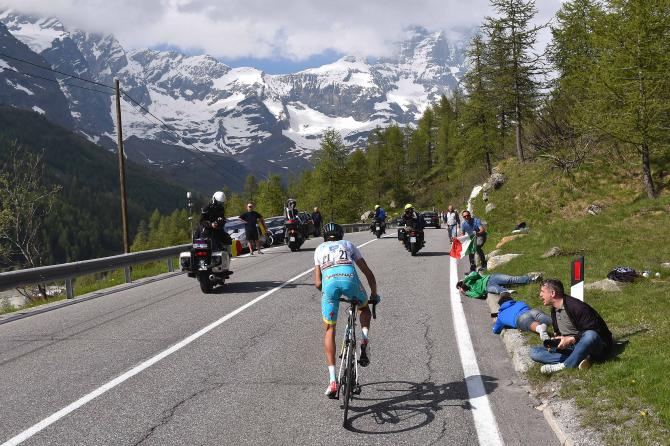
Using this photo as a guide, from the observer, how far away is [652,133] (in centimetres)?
2106

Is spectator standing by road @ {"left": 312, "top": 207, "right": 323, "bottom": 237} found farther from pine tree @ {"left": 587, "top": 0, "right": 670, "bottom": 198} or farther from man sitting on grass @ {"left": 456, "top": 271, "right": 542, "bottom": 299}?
man sitting on grass @ {"left": 456, "top": 271, "right": 542, "bottom": 299}

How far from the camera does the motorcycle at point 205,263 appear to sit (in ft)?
40.3

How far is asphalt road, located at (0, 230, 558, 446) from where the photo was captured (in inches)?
185

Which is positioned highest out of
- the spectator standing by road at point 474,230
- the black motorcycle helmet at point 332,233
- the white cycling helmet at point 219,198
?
the white cycling helmet at point 219,198

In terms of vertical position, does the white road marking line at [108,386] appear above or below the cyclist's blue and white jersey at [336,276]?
below

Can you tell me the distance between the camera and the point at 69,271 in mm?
13609

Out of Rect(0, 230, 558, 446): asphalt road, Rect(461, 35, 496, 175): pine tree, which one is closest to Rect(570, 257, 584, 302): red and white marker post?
Rect(0, 230, 558, 446): asphalt road

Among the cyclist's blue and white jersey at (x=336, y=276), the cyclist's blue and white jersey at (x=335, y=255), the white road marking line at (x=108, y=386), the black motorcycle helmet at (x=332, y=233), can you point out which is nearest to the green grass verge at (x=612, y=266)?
the cyclist's blue and white jersey at (x=336, y=276)

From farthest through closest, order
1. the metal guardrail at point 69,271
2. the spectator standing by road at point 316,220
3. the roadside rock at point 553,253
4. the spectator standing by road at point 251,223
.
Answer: the spectator standing by road at point 316,220, the spectator standing by road at point 251,223, the roadside rock at point 553,253, the metal guardrail at point 69,271

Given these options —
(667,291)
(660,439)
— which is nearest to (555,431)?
(660,439)

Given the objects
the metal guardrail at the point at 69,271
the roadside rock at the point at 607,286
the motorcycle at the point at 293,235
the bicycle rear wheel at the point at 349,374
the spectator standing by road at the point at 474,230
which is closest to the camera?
the bicycle rear wheel at the point at 349,374

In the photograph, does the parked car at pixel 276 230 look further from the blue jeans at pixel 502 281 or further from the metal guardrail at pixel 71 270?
the blue jeans at pixel 502 281

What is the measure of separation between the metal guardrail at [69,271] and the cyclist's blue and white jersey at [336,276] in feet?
29.6

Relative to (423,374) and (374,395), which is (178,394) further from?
(423,374)
